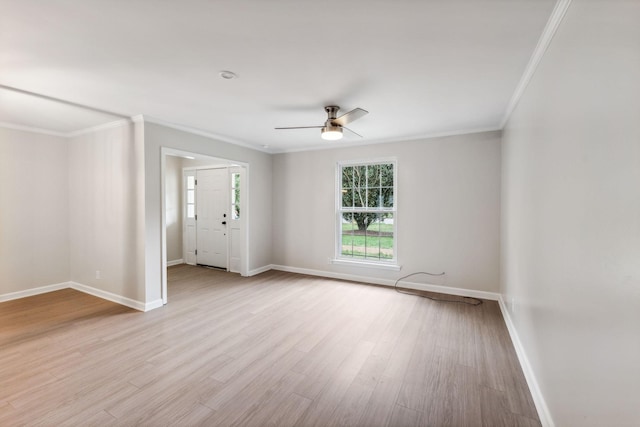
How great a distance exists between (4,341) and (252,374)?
266 cm

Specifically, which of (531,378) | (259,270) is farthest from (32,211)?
(531,378)

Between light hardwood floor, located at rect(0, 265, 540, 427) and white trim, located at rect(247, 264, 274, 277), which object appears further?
white trim, located at rect(247, 264, 274, 277)

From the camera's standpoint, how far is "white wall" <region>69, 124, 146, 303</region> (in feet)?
12.3

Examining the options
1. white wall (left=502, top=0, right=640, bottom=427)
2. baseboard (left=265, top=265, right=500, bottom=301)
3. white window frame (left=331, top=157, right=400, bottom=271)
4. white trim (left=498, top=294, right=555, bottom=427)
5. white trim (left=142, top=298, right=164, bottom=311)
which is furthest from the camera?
white window frame (left=331, top=157, right=400, bottom=271)

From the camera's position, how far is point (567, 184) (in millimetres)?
1502

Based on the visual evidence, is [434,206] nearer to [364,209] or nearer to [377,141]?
[364,209]

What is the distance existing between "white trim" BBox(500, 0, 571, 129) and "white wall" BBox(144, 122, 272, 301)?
13.2ft

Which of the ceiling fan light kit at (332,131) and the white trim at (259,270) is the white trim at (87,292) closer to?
the white trim at (259,270)

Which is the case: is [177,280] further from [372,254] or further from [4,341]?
[372,254]

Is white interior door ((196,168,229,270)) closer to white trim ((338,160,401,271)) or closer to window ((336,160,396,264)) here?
white trim ((338,160,401,271))

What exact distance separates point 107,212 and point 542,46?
16.8 feet

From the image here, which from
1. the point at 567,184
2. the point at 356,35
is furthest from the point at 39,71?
the point at 567,184

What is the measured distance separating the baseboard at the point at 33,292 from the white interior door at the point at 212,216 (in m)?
2.30

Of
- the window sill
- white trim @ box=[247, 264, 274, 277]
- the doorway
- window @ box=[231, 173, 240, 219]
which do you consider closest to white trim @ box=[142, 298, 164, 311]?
white trim @ box=[247, 264, 274, 277]
